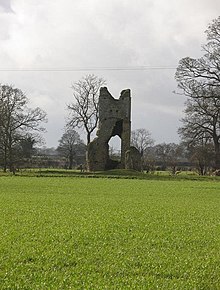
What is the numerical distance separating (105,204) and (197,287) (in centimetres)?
1129

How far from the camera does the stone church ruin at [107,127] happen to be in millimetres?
53812

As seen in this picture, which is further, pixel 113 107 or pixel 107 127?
pixel 113 107

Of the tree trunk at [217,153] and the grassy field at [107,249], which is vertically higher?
the tree trunk at [217,153]

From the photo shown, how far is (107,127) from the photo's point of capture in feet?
177

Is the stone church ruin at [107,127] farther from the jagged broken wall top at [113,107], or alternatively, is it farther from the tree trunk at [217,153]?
the tree trunk at [217,153]

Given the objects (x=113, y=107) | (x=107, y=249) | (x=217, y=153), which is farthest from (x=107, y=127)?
(x=107, y=249)

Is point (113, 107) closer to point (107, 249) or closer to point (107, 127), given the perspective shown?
point (107, 127)

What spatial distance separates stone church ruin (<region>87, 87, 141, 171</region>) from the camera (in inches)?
2119

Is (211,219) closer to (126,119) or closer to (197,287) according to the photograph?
(197,287)

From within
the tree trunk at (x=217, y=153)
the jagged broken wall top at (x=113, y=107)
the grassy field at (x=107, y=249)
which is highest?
the jagged broken wall top at (x=113, y=107)

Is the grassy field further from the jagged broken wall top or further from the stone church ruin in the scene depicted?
the jagged broken wall top

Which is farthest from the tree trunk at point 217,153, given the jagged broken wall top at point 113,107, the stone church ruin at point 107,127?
the jagged broken wall top at point 113,107

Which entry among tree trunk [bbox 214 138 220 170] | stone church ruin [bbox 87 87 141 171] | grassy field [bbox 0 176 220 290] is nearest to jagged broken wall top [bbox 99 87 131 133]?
stone church ruin [bbox 87 87 141 171]

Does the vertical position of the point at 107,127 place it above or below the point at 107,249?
above
